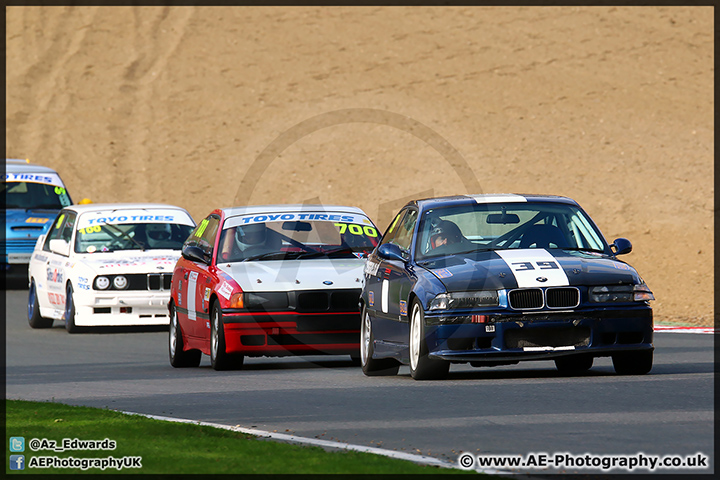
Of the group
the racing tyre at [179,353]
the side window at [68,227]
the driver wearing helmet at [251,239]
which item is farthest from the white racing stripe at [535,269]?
the side window at [68,227]

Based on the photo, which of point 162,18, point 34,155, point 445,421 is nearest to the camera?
point 445,421

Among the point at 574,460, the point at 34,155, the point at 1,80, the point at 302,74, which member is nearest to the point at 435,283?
the point at 574,460

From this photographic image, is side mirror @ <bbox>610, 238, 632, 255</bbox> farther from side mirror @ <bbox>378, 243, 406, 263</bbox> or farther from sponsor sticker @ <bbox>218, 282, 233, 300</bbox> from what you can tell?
sponsor sticker @ <bbox>218, 282, 233, 300</bbox>

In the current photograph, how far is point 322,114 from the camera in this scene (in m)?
48.0

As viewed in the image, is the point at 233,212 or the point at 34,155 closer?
the point at 233,212

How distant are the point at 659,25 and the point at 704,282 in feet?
103

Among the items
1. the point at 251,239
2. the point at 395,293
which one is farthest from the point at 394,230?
the point at 251,239

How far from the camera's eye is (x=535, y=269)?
36.4ft

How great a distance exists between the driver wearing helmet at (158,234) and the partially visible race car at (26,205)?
5793 mm

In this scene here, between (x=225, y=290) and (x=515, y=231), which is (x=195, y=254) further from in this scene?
(x=515, y=231)

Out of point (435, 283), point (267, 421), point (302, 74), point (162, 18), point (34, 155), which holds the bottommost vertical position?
point (267, 421)

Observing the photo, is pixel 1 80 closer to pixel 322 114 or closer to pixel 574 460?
pixel 322 114

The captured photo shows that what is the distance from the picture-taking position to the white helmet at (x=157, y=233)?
1928 cm

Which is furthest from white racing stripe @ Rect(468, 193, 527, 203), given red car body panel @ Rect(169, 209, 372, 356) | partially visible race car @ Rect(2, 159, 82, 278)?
partially visible race car @ Rect(2, 159, 82, 278)
